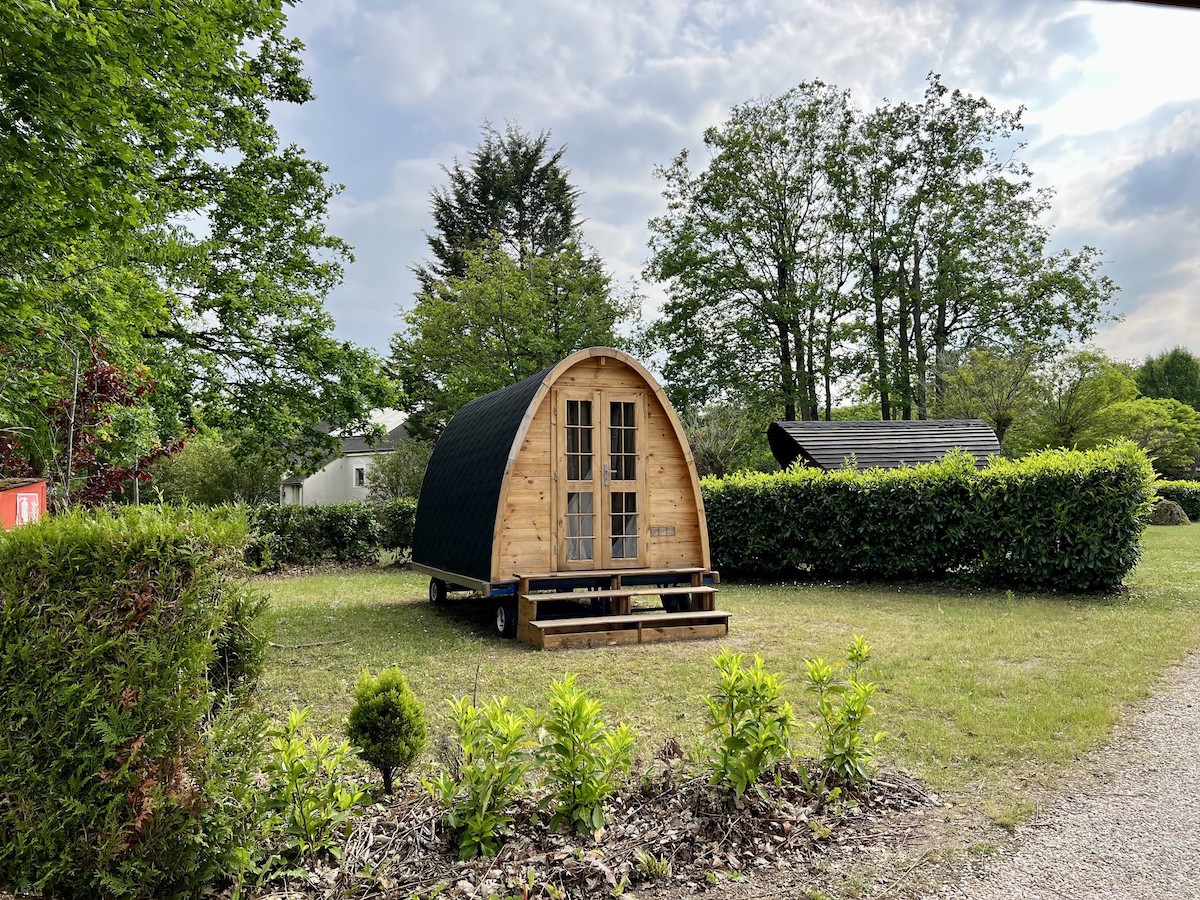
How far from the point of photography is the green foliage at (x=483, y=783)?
3.12 metres

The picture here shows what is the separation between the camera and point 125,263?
10445 millimetres

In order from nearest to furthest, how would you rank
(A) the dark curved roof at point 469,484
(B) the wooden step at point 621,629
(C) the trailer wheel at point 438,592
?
1. (B) the wooden step at point 621,629
2. (A) the dark curved roof at point 469,484
3. (C) the trailer wheel at point 438,592

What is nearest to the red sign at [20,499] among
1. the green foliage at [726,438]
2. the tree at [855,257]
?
the green foliage at [726,438]

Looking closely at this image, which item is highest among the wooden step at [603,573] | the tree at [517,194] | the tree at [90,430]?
the tree at [517,194]

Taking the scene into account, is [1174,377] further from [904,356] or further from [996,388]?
[904,356]

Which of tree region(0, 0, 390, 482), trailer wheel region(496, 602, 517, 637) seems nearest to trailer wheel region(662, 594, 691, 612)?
trailer wheel region(496, 602, 517, 637)

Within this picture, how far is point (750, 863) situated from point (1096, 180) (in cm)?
321

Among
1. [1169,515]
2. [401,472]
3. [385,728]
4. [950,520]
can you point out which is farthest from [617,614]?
[1169,515]

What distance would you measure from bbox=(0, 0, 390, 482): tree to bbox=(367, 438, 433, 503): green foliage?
8.58 metres

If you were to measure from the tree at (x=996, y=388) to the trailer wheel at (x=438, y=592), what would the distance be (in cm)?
2003

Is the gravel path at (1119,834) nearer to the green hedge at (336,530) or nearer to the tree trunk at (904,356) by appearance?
the green hedge at (336,530)

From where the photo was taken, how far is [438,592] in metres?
11.6

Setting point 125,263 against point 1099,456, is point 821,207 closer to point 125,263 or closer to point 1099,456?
point 1099,456

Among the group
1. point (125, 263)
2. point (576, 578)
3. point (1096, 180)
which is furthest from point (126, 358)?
point (1096, 180)
